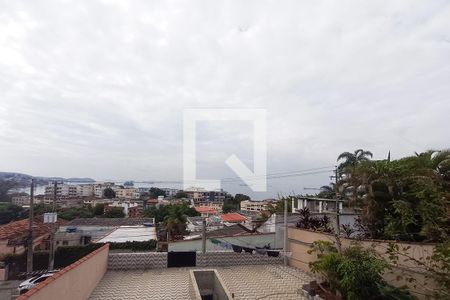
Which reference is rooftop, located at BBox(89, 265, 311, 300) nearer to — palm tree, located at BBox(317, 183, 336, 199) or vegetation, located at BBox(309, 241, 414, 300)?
vegetation, located at BBox(309, 241, 414, 300)

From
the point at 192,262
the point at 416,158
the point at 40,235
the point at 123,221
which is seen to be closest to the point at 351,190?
the point at 416,158

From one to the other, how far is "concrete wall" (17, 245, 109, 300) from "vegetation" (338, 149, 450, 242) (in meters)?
7.13

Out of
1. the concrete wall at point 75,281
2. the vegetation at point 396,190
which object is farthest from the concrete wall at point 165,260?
the vegetation at point 396,190

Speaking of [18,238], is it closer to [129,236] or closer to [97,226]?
[129,236]

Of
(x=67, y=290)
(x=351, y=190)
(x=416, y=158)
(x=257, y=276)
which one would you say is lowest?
(x=257, y=276)

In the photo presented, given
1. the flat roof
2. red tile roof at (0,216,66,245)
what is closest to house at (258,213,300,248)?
the flat roof

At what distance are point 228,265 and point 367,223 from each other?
468 cm

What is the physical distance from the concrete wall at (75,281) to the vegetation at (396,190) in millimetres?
7132

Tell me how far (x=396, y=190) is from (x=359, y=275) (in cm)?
314

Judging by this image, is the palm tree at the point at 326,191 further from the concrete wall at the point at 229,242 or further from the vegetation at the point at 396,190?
the vegetation at the point at 396,190

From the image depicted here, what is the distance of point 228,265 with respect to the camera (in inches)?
453

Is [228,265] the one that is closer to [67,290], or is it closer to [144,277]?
Answer: [144,277]

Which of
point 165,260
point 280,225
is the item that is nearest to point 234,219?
point 280,225

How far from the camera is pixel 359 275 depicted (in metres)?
6.94
